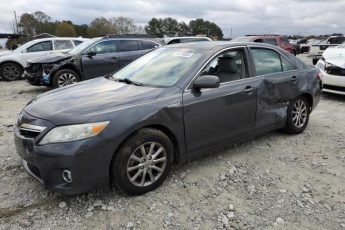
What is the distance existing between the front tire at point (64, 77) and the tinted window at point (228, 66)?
6229 millimetres

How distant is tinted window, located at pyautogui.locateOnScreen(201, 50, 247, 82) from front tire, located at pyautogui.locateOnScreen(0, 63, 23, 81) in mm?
10841

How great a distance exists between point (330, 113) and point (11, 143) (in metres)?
5.98

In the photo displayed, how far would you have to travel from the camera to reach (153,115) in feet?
12.1

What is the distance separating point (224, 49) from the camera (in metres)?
4.62

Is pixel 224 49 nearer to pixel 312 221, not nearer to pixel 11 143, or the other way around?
pixel 312 221

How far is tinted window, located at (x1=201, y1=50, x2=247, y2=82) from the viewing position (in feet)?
14.4

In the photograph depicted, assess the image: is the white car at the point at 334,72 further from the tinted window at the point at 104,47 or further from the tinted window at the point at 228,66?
the tinted window at the point at 104,47

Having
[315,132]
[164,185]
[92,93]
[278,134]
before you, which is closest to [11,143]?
[92,93]

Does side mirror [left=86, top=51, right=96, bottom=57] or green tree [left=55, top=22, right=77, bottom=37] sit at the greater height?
green tree [left=55, top=22, right=77, bottom=37]

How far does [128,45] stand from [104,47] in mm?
798

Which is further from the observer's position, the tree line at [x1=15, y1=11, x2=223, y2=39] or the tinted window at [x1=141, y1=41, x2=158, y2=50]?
the tree line at [x1=15, y1=11, x2=223, y2=39]

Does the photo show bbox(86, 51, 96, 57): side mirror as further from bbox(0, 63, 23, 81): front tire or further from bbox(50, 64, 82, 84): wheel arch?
bbox(0, 63, 23, 81): front tire

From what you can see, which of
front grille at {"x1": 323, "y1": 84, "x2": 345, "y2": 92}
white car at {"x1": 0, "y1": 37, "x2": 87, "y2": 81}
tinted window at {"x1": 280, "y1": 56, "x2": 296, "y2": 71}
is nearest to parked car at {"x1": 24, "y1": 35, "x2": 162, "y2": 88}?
white car at {"x1": 0, "y1": 37, "x2": 87, "y2": 81}

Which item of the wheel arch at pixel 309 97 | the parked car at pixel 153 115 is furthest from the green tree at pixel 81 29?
the parked car at pixel 153 115
